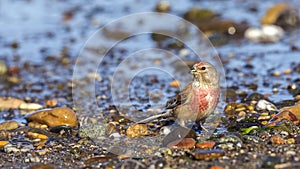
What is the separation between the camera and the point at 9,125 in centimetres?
772

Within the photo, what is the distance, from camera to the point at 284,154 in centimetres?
584

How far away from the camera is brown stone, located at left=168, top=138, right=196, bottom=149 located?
630 cm

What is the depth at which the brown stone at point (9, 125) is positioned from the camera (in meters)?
7.68

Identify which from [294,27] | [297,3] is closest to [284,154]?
[294,27]

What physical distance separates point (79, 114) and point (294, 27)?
21.3 feet

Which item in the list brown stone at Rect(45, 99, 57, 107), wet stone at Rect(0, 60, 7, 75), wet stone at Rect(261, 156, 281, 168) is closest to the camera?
wet stone at Rect(261, 156, 281, 168)

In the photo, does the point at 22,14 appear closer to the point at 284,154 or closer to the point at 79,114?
the point at 79,114

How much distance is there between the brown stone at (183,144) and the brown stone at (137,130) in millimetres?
780

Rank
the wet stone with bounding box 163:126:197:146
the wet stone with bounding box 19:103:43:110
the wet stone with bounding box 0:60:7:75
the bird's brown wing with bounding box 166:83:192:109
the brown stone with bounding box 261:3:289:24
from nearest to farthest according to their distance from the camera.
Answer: the wet stone with bounding box 163:126:197:146 < the bird's brown wing with bounding box 166:83:192:109 < the wet stone with bounding box 19:103:43:110 < the wet stone with bounding box 0:60:7:75 < the brown stone with bounding box 261:3:289:24

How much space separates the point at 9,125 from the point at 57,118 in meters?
0.65

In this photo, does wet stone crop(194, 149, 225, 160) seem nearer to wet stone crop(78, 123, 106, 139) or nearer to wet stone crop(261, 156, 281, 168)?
wet stone crop(261, 156, 281, 168)

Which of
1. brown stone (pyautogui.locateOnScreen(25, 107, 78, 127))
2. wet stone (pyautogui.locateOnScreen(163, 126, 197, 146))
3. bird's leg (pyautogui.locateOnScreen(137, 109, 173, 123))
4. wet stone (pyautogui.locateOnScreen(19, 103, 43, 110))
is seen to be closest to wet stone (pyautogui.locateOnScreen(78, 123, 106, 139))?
brown stone (pyautogui.locateOnScreen(25, 107, 78, 127))

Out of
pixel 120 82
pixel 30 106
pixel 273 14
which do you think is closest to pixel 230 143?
pixel 30 106

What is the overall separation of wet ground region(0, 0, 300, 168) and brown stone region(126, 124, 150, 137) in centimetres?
9
